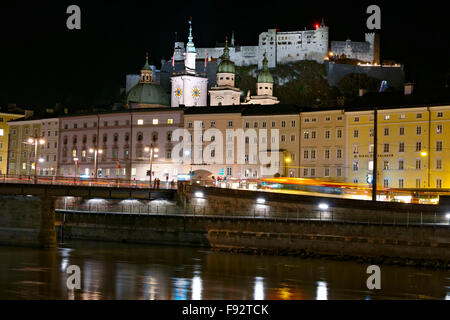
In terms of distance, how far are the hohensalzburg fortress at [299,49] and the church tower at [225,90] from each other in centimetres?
3891

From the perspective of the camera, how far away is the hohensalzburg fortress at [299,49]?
169875mm

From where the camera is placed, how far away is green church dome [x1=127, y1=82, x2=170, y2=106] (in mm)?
129000

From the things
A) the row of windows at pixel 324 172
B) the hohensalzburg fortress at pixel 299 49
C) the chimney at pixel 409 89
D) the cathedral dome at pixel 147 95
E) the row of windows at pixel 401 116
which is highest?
the hohensalzburg fortress at pixel 299 49

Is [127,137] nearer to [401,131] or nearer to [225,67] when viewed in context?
[225,67]

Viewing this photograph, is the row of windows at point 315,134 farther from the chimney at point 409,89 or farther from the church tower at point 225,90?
the church tower at point 225,90

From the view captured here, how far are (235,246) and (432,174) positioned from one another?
3053cm

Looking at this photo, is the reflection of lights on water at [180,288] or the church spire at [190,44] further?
the church spire at [190,44]

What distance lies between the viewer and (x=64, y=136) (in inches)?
4535

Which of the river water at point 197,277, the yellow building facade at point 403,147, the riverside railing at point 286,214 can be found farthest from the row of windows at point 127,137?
the river water at point 197,277

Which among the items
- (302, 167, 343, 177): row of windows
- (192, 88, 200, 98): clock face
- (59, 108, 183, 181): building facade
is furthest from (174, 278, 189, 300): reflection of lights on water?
(192, 88, 200, 98): clock face

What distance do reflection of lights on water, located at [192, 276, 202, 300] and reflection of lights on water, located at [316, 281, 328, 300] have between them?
5.49 meters

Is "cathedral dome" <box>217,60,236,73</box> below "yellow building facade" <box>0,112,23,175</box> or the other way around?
the other way around

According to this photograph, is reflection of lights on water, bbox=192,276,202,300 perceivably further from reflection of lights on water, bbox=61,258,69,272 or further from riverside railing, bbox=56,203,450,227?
riverside railing, bbox=56,203,450,227

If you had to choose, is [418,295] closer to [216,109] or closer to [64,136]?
[216,109]
